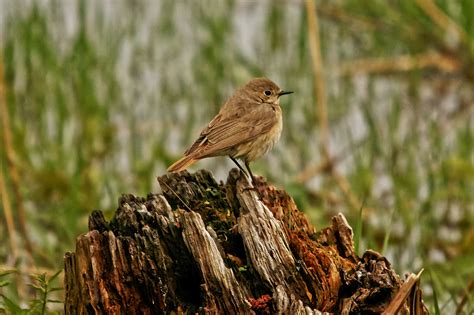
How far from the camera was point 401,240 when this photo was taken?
1046 cm

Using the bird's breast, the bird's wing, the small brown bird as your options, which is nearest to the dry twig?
the small brown bird

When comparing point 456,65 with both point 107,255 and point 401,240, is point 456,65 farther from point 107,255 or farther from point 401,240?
point 107,255

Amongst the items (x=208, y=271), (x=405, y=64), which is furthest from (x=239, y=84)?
(x=208, y=271)

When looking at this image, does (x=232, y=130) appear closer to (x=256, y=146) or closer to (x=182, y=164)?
(x=256, y=146)

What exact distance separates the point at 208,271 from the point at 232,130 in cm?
305

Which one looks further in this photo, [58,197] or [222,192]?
[58,197]

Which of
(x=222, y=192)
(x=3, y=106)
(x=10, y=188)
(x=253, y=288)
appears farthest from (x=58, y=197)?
(x=253, y=288)

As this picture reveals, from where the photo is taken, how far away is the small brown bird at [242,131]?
8086 mm

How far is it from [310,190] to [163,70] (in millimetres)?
2521

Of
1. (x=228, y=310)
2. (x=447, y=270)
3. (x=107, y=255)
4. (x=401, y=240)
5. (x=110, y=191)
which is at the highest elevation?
(x=110, y=191)

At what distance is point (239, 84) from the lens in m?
12.4

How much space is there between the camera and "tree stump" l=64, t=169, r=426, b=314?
17.7ft

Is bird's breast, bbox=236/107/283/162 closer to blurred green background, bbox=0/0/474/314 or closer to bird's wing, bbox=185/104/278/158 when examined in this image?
bird's wing, bbox=185/104/278/158

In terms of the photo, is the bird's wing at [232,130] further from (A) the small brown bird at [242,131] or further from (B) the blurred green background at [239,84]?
(B) the blurred green background at [239,84]
